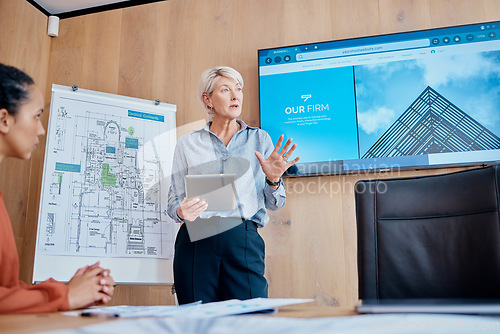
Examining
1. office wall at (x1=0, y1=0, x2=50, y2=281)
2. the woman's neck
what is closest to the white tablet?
the woman's neck

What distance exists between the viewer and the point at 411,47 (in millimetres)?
2613

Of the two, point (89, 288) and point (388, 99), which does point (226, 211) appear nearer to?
point (89, 288)

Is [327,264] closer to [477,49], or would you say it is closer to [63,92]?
[477,49]

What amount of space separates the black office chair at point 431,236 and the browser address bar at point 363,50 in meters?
1.51

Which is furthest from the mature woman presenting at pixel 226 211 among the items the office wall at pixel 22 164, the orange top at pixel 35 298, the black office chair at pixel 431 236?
the office wall at pixel 22 164

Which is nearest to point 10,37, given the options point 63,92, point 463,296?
point 63,92

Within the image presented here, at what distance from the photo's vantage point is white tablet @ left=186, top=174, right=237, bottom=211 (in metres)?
1.79

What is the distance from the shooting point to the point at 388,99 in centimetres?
262

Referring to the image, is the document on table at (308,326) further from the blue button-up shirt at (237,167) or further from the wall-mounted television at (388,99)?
the wall-mounted television at (388,99)

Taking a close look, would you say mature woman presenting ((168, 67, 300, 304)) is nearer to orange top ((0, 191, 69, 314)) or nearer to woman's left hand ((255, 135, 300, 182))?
woman's left hand ((255, 135, 300, 182))

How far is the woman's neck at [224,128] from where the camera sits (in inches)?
82.7

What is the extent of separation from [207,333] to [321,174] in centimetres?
217

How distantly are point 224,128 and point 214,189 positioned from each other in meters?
0.41

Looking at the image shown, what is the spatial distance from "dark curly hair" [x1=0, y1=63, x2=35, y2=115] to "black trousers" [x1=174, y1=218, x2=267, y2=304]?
0.88 m
